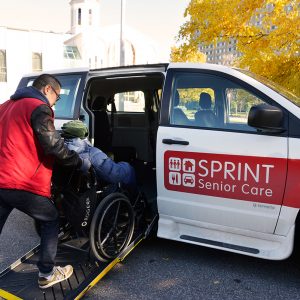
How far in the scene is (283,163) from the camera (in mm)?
2715

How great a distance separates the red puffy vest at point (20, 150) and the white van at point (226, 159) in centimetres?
114

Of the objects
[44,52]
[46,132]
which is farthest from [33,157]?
[44,52]

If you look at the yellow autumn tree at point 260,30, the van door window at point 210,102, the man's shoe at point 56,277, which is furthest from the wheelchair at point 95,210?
the yellow autumn tree at point 260,30

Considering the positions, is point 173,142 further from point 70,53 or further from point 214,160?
point 70,53

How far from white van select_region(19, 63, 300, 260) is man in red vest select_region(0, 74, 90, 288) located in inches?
38.9

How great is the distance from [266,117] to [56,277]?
2.03 meters

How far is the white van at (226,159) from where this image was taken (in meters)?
2.74

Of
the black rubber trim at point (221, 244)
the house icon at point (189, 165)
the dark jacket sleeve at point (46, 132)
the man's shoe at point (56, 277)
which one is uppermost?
the dark jacket sleeve at point (46, 132)

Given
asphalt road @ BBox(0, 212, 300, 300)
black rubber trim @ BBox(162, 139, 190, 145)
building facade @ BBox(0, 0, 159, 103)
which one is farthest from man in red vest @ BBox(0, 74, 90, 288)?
building facade @ BBox(0, 0, 159, 103)

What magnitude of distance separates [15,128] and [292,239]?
2288 millimetres

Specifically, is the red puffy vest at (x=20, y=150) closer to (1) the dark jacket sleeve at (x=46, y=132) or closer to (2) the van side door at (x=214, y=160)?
(1) the dark jacket sleeve at (x=46, y=132)

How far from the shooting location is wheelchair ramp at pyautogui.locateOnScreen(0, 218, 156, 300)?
2609 millimetres

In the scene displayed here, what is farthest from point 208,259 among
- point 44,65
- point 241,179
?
point 44,65

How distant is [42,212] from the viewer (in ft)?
8.39
